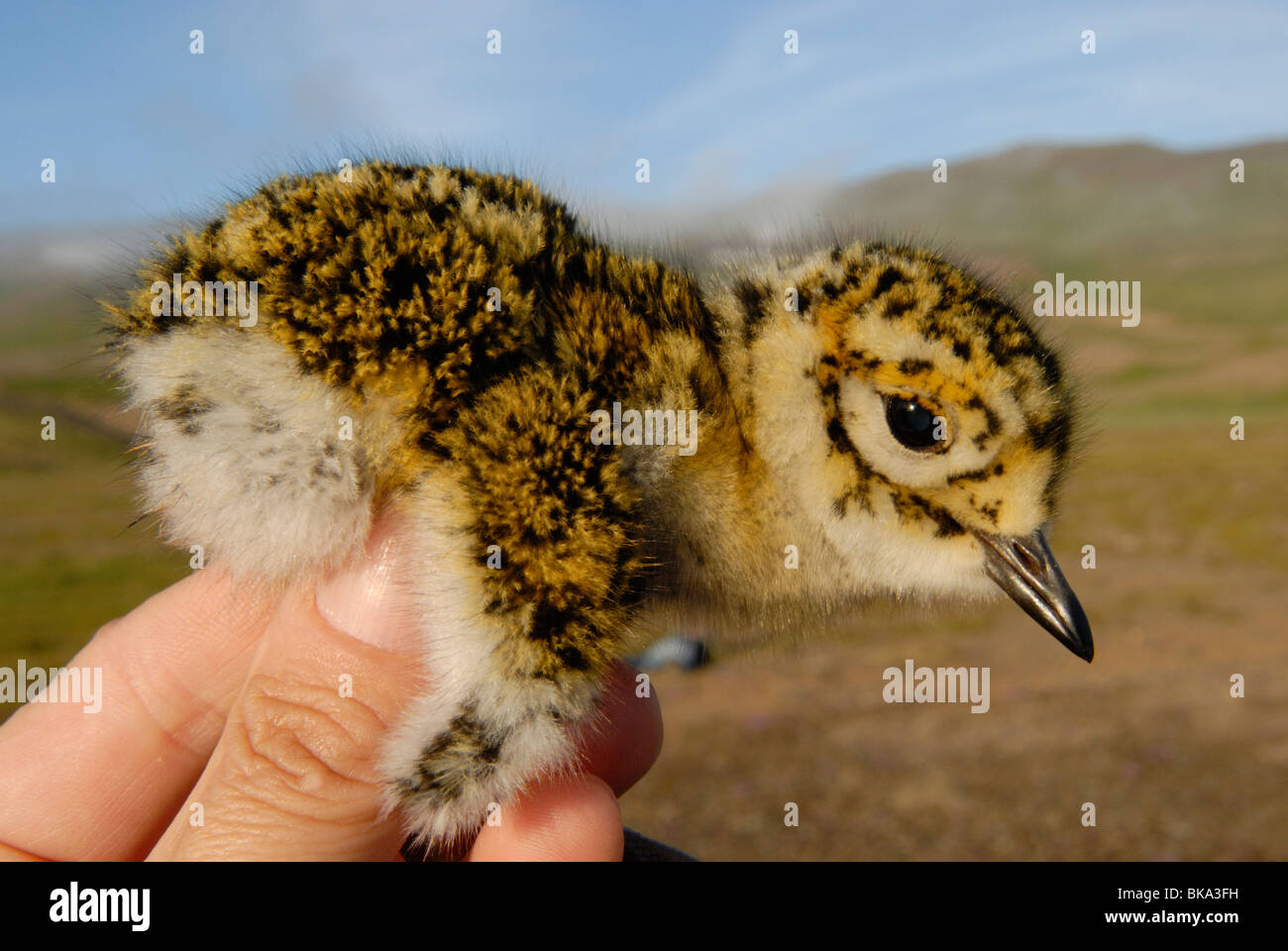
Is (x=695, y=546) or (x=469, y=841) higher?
(x=695, y=546)

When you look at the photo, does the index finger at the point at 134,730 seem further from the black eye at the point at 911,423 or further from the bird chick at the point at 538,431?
the black eye at the point at 911,423

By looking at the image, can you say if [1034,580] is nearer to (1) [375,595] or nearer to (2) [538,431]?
(2) [538,431]

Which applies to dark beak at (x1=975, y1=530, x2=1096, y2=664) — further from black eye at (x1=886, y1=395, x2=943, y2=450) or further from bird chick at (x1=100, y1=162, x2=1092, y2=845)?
black eye at (x1=886, y1=395, x2=943, y2=450)

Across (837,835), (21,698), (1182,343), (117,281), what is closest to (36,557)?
(21,698)

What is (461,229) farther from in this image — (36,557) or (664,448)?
(36,557)

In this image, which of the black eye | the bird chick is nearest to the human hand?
the bird chick

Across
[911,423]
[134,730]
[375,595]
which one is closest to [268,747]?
[375,595]

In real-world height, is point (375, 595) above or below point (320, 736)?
above
